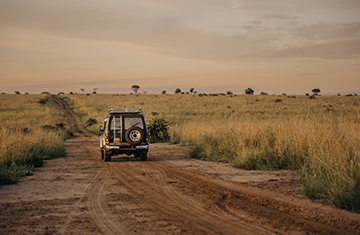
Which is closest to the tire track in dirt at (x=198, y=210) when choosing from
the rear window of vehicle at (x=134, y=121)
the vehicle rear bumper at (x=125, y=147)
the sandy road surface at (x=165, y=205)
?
the sandy road surface at (x=165, y=205)

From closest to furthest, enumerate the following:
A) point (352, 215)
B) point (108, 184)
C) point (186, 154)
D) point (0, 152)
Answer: point (352, 215)
point (108, 184)
point (0, 152)
point (186, 154)

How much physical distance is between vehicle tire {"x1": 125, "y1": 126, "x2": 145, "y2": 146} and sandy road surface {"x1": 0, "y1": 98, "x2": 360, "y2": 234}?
2.02 m

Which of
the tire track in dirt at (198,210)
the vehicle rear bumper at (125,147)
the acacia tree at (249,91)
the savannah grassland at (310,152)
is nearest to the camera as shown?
the tire track in dirt at (198,210)

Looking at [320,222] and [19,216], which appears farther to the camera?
[19,216]

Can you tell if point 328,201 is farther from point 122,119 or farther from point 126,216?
point 122,119

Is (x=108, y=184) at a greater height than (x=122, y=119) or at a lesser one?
lesser

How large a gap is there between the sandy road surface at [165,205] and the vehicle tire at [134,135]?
6.62 ft

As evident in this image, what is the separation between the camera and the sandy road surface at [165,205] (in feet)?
15.5

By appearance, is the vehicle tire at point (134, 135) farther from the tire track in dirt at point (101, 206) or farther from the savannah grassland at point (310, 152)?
the savannah grassland at point (310, 152)

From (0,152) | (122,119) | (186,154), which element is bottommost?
(186,154)

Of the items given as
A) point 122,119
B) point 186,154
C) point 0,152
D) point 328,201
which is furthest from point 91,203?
point 186,154

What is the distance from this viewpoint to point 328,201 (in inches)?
224

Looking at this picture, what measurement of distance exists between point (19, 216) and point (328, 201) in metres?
5.95

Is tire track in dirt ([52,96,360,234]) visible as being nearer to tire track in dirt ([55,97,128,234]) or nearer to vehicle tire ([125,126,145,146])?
tire track in dirt ([55,97,128,234])
